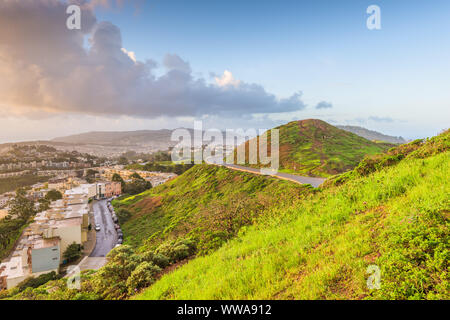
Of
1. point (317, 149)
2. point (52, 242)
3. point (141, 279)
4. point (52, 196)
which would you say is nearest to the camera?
point (141, 279)

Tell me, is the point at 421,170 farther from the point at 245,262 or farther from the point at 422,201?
the point at 245,262

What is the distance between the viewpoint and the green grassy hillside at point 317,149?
25.1 meters

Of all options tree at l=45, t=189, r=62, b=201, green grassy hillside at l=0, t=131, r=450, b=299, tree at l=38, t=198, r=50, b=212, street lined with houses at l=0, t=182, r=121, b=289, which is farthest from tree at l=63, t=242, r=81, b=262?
tree at l=45, t=189, r=62, b=201

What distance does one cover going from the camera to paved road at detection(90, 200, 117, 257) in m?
24.8

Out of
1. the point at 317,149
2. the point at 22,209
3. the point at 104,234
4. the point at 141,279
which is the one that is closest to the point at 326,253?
the point at 141,279

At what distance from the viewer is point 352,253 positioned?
369 centimetres

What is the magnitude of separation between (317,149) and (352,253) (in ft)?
101

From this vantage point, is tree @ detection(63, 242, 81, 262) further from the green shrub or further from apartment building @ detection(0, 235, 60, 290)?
the green shrub

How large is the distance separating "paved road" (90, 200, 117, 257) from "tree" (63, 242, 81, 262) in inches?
61.2

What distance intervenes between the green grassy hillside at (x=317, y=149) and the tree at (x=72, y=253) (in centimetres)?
2603

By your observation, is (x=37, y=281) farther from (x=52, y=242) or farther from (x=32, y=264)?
(x=52, y=242)

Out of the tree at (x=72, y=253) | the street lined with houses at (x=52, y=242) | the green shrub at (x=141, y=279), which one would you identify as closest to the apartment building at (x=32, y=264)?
the street lined with houses at (x=52, y=242)
